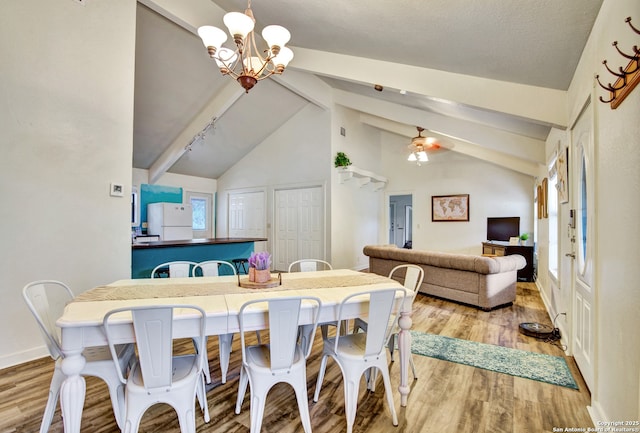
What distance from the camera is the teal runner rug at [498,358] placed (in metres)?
2.34

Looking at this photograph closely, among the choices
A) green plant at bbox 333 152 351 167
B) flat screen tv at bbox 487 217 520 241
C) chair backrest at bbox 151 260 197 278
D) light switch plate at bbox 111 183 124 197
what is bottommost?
chair backrest at bbox 151 260 197 278

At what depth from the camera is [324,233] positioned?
6.19 m

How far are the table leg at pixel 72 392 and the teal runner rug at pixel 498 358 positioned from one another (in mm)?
2490

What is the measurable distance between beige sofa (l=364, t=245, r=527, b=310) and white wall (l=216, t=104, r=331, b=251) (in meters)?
2.38

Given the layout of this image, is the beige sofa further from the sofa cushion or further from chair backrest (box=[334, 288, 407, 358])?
chair backrest (box=[334, 288, 407, 358])

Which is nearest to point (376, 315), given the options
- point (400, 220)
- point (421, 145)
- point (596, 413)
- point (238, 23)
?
point (596, 413)

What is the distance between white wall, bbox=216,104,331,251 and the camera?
20.5 ft

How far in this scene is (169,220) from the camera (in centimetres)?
580

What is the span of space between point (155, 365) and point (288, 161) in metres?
5.67

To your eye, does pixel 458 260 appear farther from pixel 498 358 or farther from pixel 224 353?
pixel 224 353

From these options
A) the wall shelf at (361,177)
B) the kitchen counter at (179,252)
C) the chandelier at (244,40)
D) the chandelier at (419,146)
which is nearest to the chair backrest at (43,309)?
the kitchen counter at (179,252)

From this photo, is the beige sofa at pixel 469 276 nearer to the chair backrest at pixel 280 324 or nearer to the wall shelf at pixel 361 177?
the wall shelf at pixel 361 177

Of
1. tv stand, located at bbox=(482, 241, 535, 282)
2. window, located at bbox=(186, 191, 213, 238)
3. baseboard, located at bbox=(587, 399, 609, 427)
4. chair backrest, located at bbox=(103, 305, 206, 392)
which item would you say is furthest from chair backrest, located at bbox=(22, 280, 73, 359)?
tv stand, located at bbox=(482, 241, 535, 282)

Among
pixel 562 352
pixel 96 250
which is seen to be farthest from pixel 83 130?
pixel 562 352
